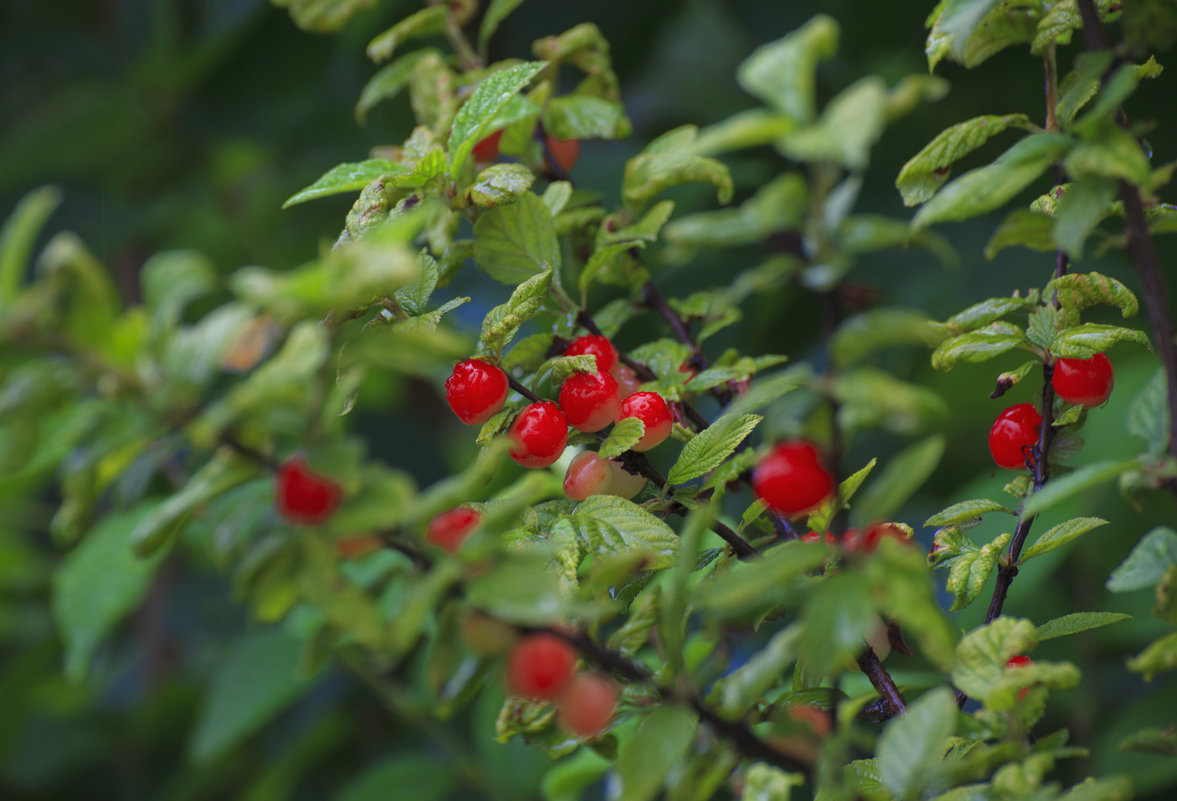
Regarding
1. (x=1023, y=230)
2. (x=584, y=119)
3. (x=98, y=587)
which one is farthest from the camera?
(x=98, y=587)

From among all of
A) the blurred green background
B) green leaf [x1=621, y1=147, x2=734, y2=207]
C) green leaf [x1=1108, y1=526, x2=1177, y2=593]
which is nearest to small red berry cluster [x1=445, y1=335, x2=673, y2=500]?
green leaf [x1=621, y1=147, x2=734, y2=207]

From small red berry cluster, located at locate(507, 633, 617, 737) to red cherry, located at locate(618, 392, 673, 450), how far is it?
5.4 inches

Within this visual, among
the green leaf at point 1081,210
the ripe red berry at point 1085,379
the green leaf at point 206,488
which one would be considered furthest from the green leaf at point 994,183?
the green leaf at point 206,488

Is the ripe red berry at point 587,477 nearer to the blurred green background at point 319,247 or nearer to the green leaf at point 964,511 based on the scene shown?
the green leaf at point 964,511

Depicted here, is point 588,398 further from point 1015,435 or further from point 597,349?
point 1015,435

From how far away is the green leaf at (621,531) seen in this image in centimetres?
43

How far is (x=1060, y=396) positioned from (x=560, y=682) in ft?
0.96

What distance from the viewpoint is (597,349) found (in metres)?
0.50

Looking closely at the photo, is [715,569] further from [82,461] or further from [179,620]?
[179,620]

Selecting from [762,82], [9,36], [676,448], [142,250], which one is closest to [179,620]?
[142,250]

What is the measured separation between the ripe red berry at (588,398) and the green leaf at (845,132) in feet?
0.64

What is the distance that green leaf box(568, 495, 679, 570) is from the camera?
1.41ft

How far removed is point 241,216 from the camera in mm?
1595

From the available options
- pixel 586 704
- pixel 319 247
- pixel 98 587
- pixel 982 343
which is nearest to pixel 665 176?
pixel 982 343
